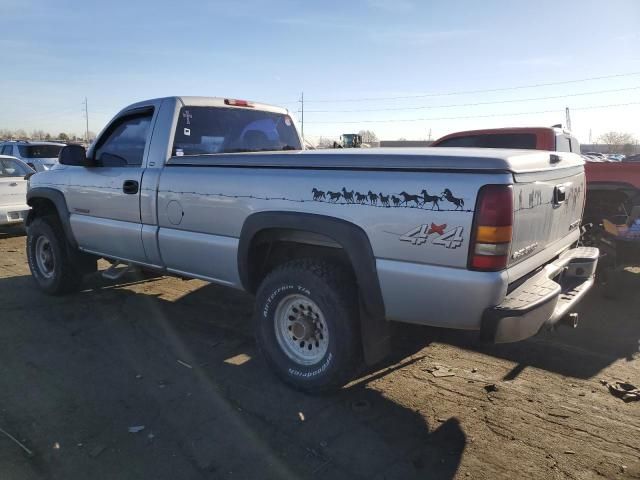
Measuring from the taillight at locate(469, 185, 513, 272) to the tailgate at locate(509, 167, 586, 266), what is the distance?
0.31ft

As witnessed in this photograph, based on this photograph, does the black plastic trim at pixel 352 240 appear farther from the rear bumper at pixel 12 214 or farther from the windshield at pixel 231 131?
the rear bumper at pixel 12 214

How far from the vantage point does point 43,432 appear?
2943 mm

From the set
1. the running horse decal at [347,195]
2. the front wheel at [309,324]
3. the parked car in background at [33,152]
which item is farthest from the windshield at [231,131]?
the parked car in background at [33,152]

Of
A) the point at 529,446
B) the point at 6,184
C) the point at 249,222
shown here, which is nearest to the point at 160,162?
the point at 249,222

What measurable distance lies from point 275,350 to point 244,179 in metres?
1.23

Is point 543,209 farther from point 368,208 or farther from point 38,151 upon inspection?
point 38,151

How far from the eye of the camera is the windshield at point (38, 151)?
13.1m

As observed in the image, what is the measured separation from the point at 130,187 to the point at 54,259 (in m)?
1.84

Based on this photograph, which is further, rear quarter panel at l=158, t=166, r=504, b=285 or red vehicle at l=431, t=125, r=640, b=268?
red vehicle at l=431, t=125, r=640, b=268

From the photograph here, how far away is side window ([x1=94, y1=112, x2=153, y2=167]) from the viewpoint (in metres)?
4.53

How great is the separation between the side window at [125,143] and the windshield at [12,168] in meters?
5.62

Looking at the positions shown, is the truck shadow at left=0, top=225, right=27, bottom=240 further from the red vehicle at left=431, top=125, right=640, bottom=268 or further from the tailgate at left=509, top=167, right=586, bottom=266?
the tailgate at left=509, top=167, right=586, bottom=266

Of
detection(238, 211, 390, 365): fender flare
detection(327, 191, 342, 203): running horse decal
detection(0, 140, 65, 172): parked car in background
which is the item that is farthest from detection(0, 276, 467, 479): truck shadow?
detection(0, 140, 65, 172): parked car in background

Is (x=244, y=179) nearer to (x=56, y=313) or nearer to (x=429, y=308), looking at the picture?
(x=429, y=308)
